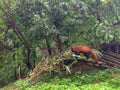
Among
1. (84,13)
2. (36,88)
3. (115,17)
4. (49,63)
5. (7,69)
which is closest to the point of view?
(36,88)

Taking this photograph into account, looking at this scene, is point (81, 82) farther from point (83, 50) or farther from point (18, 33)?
point (18, 33)

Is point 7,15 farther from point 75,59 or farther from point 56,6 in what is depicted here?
point 75,59

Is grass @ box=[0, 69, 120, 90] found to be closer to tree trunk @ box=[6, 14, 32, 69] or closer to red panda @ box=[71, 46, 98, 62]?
red panda @ box=[71, 46, 98, 62]

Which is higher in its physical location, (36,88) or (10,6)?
(10,6)

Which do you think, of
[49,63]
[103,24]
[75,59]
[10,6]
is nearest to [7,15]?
[10,6]

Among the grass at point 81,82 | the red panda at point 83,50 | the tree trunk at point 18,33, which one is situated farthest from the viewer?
the tree trunk at point 18,33

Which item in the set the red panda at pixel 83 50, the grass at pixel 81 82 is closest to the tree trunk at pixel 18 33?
the grass at pixel 81 82

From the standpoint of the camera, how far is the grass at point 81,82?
10.2m

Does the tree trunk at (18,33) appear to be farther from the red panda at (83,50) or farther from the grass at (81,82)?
the red panda at (83,50)

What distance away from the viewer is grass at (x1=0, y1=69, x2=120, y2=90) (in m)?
10.2

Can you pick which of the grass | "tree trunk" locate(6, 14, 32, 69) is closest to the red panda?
the grass

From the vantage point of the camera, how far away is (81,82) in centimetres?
1132

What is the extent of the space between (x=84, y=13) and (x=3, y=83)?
24.1 feet

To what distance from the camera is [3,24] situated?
1323 centimetres
